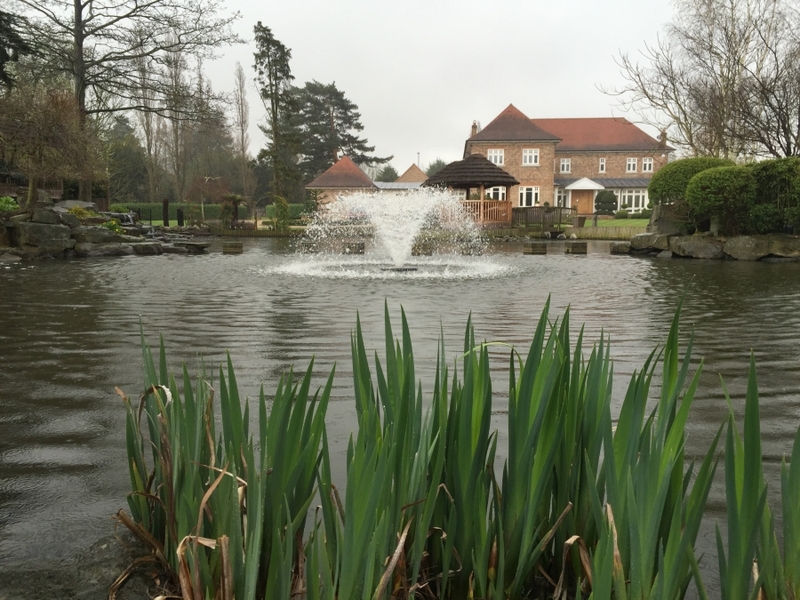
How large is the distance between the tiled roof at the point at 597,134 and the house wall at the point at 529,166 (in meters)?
5.85

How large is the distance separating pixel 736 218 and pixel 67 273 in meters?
17.5

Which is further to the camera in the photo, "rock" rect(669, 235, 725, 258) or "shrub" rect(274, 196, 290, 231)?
"shrub" rect(274, 196, 290, 231)

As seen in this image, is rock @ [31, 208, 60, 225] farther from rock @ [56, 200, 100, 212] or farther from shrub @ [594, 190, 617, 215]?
shrub @ [594, 190, 617, 215]

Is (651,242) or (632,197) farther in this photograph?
(632,197)

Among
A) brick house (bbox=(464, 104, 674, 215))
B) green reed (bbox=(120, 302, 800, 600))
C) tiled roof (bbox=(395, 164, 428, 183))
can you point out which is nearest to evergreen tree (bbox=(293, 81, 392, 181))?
tiled roof (bbox=(395, 164, 428, 183))

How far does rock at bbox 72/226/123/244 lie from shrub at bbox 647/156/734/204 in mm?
17337

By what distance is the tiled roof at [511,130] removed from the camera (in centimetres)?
5203

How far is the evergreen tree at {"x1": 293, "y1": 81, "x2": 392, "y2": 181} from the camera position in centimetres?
6456

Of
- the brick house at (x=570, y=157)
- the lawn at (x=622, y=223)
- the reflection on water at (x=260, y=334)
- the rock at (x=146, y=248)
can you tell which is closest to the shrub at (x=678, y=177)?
the reflection on water at (x=260, y=334)

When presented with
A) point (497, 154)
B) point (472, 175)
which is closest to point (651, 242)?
point (472, 175)

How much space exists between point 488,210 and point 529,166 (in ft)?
68.7

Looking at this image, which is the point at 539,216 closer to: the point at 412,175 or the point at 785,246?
the point at 785,246

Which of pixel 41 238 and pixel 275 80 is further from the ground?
pixel 275 80

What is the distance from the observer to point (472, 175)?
31469 mm
